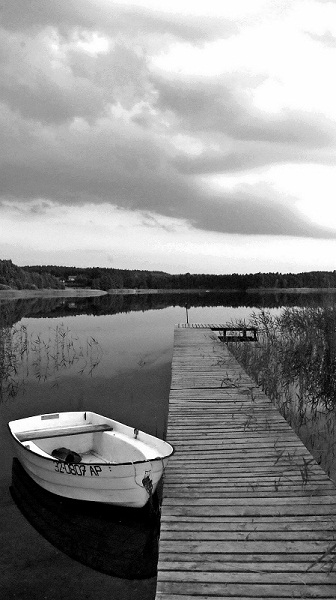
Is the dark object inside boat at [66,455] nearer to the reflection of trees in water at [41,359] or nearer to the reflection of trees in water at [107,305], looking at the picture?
the reflection of trees in water at [41,359]

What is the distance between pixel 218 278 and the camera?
130375 millimetres

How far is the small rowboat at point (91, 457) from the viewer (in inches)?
225

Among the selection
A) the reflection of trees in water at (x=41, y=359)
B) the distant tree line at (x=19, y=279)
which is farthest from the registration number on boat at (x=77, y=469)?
Result: the distant tree line at (x=19, y=279)

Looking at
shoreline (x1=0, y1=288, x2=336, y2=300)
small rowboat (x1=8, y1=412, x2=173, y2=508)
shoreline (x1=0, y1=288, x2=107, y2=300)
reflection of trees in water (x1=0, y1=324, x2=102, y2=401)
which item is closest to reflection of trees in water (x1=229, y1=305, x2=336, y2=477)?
small rowboat (x1=8, y1=412, x2=173, y2=508)

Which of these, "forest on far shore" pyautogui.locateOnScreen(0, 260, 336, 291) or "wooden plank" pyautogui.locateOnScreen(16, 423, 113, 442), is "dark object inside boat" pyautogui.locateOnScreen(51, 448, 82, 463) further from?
"forest on far shore" pyautogui.locateOnScreen(0, 260, 336, 291)

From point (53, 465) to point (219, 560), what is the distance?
2939 millimetres

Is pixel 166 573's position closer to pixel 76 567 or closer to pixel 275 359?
pixel 76 567

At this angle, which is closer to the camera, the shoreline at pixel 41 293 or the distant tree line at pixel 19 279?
the shoreline at pixel 41 293

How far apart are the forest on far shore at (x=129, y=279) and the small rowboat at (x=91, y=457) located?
90.1m

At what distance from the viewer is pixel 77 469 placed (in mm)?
5977

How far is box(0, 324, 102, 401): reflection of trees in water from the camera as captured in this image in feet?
48.3

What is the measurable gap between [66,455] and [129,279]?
13179 cm

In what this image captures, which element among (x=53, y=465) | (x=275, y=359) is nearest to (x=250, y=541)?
(x=53, y=465)

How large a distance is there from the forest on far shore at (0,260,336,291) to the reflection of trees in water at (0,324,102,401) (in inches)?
2995
